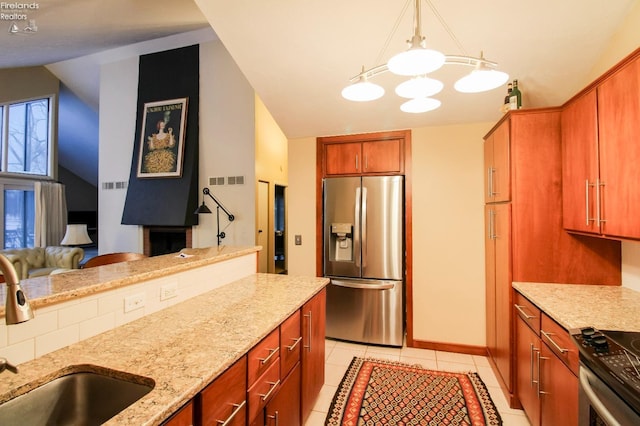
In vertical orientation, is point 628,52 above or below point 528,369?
above

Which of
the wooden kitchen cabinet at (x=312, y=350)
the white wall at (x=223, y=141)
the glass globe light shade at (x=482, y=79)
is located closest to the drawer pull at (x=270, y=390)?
the wooden kitchen cabinet at (x=312, y=350)

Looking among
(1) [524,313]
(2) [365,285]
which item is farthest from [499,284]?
(2) [365,285]

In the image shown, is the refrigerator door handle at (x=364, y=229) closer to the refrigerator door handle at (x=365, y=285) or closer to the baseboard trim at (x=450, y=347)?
the refrigerator door handle at (x=365, y=285)

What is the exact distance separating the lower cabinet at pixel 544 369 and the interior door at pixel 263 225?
13.3ft

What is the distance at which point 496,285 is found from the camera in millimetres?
2523

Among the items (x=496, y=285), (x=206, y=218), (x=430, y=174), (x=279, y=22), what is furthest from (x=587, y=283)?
(x=206, y=218)

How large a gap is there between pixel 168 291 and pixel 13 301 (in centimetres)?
91

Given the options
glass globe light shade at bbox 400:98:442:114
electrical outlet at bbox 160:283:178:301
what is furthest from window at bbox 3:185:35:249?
glass globe light shade at bbox 400:98:442:114

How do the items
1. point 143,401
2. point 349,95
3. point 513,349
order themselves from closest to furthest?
point 143,401 < point 349,95 < point 513,349

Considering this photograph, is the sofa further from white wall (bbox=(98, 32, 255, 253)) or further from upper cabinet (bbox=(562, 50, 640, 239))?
upper cabinet (bbox=(562, 50, 640, 239))

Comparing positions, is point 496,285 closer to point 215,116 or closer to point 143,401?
point 143,401

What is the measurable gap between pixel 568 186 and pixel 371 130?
178 centimetres

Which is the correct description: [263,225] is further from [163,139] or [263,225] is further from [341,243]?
[341,243]

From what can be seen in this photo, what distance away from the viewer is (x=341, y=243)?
10.8 ft
